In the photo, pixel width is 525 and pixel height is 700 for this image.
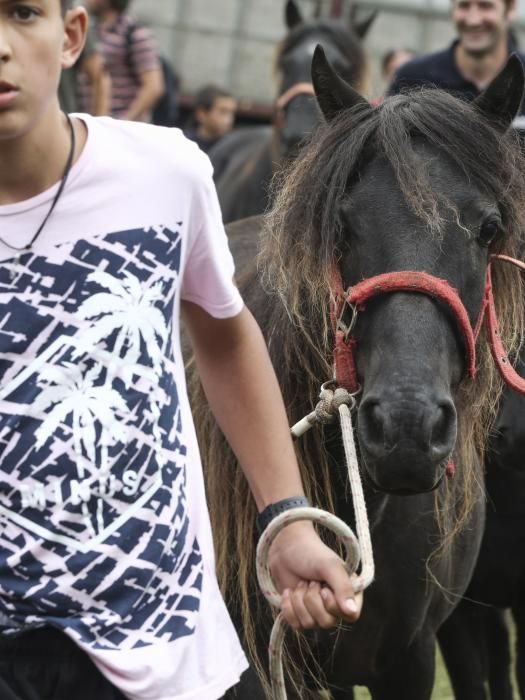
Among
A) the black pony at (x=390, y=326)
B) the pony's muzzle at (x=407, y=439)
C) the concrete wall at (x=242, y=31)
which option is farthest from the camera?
the concrete wall at (x=242, y=31)

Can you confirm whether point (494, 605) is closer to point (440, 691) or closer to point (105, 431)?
point (440, 691)

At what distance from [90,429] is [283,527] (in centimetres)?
33

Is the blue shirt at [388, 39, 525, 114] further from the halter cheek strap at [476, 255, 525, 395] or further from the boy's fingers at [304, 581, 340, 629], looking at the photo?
the boy's fingers at [304, 581, 340, 629]

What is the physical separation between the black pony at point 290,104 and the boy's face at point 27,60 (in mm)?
4736

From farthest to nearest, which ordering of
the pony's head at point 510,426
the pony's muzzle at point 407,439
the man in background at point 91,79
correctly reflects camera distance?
the man in background at point 91,79, the pony's head at point 510,426, the pony's muzzle at point 407,439

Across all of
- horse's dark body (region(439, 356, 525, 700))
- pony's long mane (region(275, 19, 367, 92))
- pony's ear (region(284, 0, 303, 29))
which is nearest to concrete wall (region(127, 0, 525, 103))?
pony's ear (region(284, 0, 303, 29))

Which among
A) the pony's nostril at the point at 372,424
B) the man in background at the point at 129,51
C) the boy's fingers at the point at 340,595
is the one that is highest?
the boy's fingers at the point at 340,595

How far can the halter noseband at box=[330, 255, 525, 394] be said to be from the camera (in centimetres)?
286

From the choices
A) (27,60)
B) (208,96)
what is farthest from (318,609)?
(208,96)

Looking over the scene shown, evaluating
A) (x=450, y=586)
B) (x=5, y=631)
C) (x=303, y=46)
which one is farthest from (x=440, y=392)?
(x=303, y=46)

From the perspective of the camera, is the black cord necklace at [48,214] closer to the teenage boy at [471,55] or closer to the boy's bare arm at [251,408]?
the boy's bare arm at [251,408]

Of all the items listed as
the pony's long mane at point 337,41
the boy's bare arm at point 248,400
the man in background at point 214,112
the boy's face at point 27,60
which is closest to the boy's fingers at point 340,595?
the boy's bare arm at point 248,400

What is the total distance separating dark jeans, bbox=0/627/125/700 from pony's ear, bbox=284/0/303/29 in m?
7.04

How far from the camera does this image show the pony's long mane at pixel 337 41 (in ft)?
25.7
